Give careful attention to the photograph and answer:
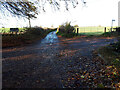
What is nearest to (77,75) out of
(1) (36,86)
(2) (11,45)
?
(1) (36,86)

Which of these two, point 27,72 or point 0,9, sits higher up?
point 0,9

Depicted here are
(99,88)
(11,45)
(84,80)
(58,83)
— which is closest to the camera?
(99,88)

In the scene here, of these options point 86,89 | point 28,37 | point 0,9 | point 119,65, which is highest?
point 0,9

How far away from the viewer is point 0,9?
5.61 metres

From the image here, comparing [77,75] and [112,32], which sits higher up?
[112,32]

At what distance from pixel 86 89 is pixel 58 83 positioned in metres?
0.86

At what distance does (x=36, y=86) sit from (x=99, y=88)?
6.02 feet

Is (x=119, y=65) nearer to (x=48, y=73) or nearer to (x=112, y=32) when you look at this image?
(x=48, y=73)

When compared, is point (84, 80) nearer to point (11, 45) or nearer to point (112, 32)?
point (11, 45)

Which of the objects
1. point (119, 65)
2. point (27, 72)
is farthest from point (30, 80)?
point (119, 65)

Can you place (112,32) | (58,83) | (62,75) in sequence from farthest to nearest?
(112,32) < (62,75) < (58,83)

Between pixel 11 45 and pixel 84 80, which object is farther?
pixel 11 45

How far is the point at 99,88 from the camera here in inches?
117

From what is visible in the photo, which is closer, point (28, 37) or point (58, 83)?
point (58, 83)
